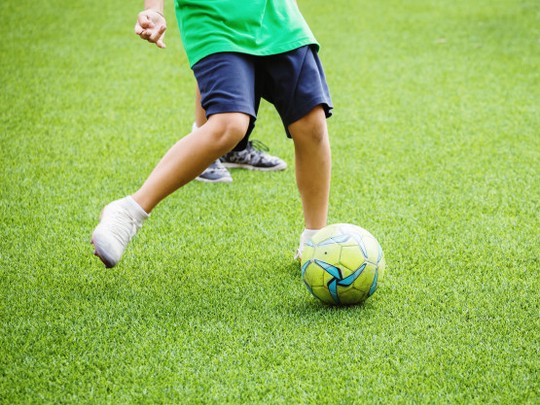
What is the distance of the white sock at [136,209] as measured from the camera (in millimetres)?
2549

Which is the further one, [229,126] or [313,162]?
[313,162]

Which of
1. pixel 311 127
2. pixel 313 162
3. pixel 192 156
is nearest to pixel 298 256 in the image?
pixel 313 162

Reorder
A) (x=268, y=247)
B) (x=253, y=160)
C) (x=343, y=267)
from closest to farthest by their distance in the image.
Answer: (x=343, y=267)
(x=268, y=247)
(x=253, y=160)

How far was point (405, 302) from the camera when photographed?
2605 millimetres

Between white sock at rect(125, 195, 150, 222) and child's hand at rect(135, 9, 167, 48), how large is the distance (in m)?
0.59

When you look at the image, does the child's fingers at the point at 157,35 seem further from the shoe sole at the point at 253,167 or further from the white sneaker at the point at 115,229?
the shoe sole at the point at 253,167

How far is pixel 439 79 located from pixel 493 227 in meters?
2.97

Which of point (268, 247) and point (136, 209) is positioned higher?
point (136, 209)

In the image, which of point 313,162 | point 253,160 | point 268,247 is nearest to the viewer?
point 313,162

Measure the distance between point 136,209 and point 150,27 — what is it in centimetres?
68

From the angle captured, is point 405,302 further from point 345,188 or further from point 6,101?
point 6,101

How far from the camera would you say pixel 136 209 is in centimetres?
255

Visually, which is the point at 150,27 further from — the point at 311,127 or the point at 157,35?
the point at 311,127

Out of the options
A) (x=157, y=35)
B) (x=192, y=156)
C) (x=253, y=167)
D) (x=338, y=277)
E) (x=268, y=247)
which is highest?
(x=157, y=35)
